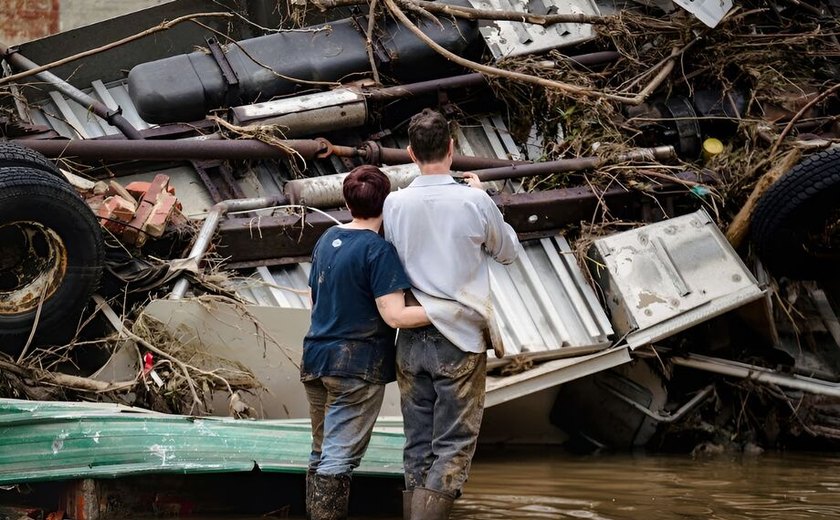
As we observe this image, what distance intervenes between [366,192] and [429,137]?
0.33 m

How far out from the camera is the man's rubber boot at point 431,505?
169 inches

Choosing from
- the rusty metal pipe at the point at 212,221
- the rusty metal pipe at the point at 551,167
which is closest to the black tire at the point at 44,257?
the rusty metal pipe at the point at 212,221

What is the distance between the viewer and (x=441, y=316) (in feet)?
14.3

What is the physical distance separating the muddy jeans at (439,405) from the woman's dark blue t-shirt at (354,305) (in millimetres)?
128

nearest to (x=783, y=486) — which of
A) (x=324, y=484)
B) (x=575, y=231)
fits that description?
(x=575, y=231)

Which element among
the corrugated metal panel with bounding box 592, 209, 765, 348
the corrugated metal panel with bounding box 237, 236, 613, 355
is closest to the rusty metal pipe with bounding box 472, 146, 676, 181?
the corrugated metal panel with bounding box 237, 236, 613, 355

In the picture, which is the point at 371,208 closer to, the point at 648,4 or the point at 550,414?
the point at 550,414

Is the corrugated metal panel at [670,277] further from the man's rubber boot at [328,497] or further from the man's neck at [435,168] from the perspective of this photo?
the man's rubber boot at [328,497]

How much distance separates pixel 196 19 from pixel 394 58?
171 centimetres

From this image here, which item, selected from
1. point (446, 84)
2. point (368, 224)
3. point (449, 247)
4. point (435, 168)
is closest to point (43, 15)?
point (446, 84)

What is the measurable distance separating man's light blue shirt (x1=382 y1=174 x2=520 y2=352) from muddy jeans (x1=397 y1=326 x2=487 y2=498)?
0.08 meters

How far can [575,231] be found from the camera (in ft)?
27.2

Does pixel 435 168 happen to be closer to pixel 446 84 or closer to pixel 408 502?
pixel 408 502

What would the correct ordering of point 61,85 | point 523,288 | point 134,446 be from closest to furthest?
point 134,446
point 523,288
point 61,85
